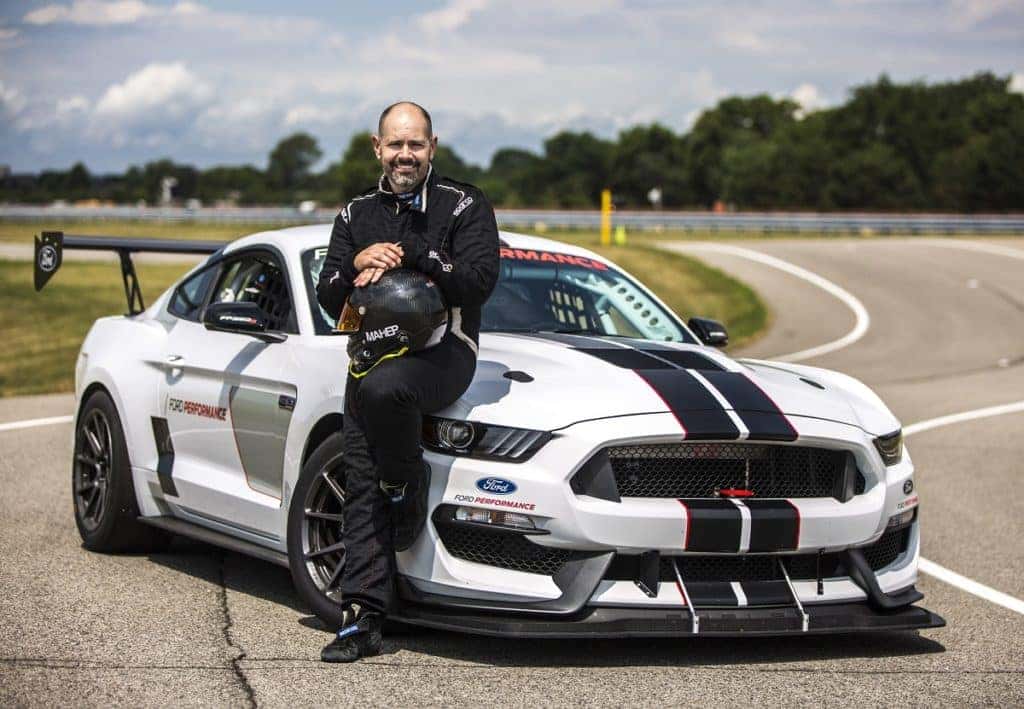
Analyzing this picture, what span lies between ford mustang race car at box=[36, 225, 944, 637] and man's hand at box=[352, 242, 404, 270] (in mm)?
577

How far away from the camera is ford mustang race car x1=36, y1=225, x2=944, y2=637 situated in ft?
17.4

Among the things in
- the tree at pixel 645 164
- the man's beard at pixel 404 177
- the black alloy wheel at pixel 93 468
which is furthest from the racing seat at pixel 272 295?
the tree at pixel 645 164

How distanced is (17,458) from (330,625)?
5618mm

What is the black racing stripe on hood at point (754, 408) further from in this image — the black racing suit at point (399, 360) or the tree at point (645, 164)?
the tree at point (645, 164)

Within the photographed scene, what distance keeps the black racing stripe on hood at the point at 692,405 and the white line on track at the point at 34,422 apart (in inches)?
314

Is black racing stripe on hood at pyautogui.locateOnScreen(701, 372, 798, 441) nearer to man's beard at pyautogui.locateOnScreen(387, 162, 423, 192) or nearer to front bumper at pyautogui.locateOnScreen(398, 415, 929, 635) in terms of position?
front bumper at pyautogui.locateOnScreen(398, 415, 929, 635)

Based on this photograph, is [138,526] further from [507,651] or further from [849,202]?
[849,202]

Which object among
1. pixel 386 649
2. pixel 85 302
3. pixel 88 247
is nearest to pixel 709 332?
pixel 386 649

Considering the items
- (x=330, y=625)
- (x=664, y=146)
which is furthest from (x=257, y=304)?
(x=664, y=146)

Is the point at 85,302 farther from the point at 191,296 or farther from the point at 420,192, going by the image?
the point at 420,192

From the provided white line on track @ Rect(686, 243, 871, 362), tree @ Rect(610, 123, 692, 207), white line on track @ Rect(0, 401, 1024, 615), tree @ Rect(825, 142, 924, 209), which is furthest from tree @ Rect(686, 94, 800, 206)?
white line on track @ Rect(0, 401, 1024, 615)

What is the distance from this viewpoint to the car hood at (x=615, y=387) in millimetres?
5449

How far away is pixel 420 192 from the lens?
5570 millimetres

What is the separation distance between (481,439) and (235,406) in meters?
1.60
